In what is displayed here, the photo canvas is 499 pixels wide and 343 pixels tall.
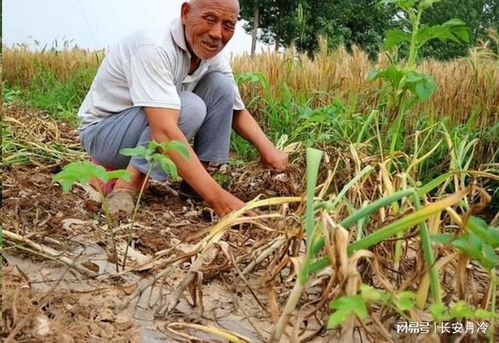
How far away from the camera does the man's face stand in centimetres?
184

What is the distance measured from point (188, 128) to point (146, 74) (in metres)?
0.25

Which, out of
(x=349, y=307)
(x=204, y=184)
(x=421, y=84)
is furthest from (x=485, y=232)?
(x=204, y=184)

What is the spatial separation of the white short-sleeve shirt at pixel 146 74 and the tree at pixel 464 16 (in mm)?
17125

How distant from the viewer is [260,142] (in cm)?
218

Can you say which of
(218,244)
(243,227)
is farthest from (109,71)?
(218,244)

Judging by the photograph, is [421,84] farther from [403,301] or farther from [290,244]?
[403,301]

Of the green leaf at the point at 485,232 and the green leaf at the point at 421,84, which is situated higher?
the green leaf at the point at 421,84

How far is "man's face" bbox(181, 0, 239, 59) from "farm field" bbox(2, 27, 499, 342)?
432 mm

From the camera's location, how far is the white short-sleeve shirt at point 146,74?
1.81m

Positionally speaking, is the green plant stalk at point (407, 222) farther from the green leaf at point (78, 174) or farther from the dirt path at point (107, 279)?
the green leaf at point (78, 174)

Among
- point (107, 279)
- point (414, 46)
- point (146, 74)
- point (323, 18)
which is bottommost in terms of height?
point (107, 279)

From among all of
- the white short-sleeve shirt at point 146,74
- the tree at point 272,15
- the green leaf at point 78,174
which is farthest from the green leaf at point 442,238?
the tree at point 272,15

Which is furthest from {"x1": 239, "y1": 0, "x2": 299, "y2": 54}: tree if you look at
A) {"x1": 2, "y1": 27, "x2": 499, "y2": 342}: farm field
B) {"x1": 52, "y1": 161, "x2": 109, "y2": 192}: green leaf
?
{"x1": 52, "y1": 161, "x2": 109, "y2": 192}: green leaf

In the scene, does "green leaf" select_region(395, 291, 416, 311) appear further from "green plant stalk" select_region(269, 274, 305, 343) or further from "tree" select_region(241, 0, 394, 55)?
"tree" select_region(241, 0, 394, 55)
